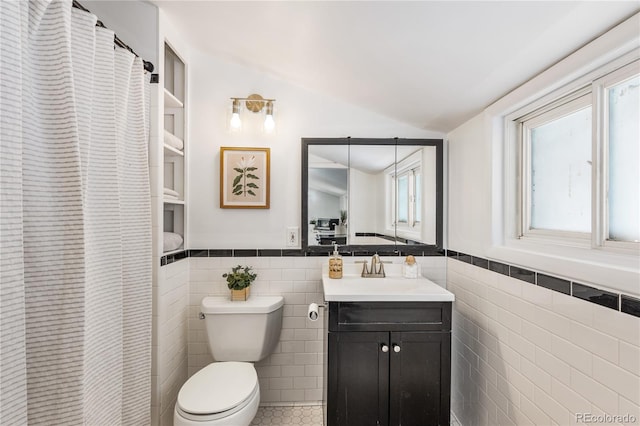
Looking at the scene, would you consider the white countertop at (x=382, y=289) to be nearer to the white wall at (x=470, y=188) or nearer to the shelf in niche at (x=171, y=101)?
the white wall at (x=470, y=188)

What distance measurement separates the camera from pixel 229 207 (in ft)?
7.29

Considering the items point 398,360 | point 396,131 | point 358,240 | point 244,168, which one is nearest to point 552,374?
point 398,360

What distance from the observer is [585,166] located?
125 centimetres

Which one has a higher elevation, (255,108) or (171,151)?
(255,108)

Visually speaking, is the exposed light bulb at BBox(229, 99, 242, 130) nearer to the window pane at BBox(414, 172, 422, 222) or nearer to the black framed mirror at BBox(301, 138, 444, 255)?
the black framed mirror at BBox(301, 138, 444, 255)

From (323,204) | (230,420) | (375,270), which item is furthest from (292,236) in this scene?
(230,420)

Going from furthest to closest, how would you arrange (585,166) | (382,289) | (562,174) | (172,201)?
(172,201) → (382,289) → (562,174) → (585,166)

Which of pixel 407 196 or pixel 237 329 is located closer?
pixel 237 329

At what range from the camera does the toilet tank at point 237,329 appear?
199 cm

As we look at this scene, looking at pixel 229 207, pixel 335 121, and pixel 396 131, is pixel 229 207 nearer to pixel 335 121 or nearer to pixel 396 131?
pixel 335 121

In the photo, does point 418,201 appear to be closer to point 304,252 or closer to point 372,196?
point 372,196

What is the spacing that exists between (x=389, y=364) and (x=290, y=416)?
89 cm

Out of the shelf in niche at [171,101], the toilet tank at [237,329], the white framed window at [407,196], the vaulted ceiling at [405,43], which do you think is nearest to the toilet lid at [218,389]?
the toilet tank at [237,329]

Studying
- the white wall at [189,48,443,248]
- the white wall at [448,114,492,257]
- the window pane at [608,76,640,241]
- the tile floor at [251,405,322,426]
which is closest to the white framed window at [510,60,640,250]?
the window pane at [608,76,640,241]
